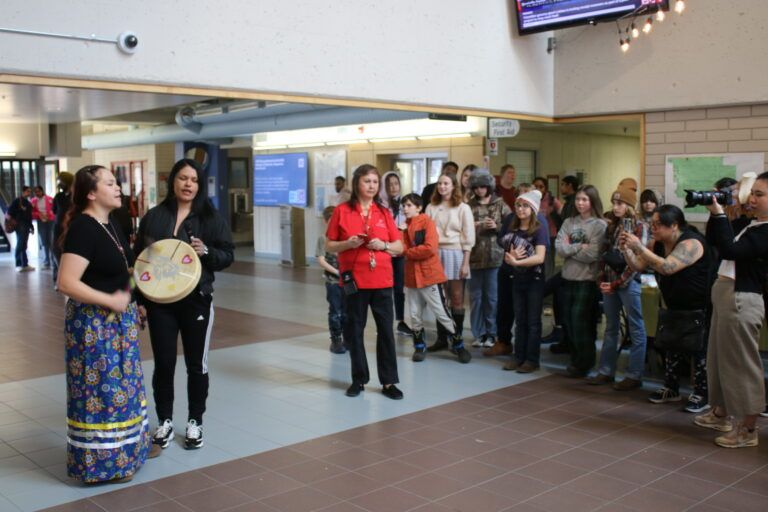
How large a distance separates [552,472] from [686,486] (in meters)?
0.74

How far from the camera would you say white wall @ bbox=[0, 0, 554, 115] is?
17.6 ft

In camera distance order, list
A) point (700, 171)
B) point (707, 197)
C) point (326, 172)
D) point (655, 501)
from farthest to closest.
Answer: point (326, 172), point (700, 171), point (707, 197), point (655, 501)

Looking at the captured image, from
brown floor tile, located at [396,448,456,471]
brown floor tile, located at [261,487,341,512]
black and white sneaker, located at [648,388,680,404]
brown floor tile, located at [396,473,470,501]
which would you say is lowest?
brown floor tile, located at [396,473,470,501]

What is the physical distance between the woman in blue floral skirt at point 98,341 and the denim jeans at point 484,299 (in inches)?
167

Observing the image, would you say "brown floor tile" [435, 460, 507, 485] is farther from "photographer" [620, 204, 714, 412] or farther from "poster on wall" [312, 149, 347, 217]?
"poster on wall" [312, 149, 347, 217]

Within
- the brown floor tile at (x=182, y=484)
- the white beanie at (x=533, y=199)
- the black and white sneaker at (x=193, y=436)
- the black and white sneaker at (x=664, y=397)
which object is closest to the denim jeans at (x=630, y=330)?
the black and white sneaker at (x=664, y=397)

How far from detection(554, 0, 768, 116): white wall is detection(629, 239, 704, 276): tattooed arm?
2395 mm

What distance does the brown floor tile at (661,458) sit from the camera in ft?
15.5

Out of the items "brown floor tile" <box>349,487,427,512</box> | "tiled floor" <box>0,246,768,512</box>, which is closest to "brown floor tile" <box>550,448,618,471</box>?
"tiled floor" <box>0,246,768,512</box>

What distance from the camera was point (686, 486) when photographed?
440 cm

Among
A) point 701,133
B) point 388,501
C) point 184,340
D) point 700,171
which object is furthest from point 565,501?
point 701,133

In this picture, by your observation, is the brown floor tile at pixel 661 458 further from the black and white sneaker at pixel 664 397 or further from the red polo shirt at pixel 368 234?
the red polo shirt at pixel 368 234

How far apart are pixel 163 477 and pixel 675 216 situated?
12.9 ft

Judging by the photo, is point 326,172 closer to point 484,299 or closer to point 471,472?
point 484,299
